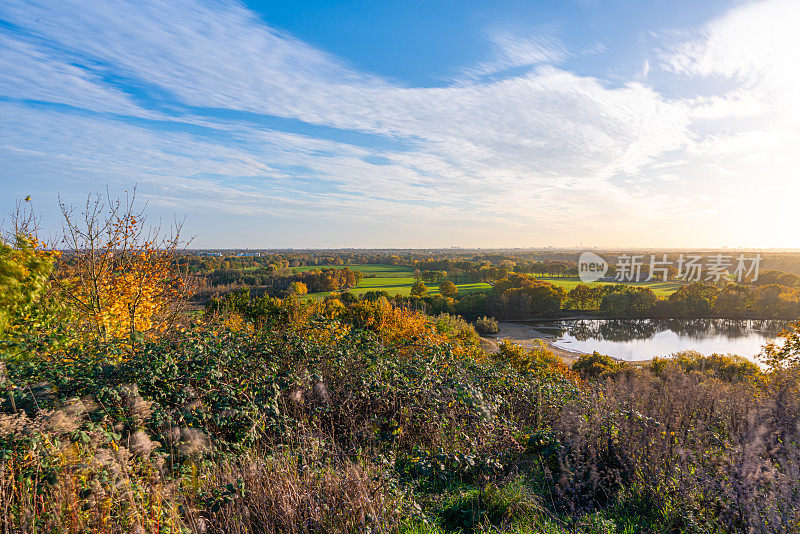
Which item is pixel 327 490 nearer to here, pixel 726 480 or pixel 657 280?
pixel 726 480

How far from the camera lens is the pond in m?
→ 44.4

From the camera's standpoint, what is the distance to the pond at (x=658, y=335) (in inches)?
1748

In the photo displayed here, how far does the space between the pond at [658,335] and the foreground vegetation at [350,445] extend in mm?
40757

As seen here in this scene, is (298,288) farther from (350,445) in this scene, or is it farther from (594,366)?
(350,445)

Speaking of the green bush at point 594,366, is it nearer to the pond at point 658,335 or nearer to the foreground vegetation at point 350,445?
the foreground vegetation at point 350,445

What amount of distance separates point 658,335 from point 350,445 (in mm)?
65226

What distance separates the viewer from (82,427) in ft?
11.1

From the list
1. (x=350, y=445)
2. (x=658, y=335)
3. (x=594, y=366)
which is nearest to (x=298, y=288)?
(x=594, y=366)

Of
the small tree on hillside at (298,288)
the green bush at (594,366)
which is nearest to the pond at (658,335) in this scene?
the green bush at (594,366)

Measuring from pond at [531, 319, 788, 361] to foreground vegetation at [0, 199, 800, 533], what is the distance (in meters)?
40.8

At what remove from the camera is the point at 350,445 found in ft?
15.4

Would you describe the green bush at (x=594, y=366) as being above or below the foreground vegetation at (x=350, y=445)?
below

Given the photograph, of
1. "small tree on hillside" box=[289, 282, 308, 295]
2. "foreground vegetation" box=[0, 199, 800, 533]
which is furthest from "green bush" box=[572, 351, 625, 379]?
"small tree on hillside" box=[289, 282, 308, 295]

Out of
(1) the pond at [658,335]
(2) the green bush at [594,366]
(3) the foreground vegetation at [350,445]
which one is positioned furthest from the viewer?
(1) the pond at [658,335]
